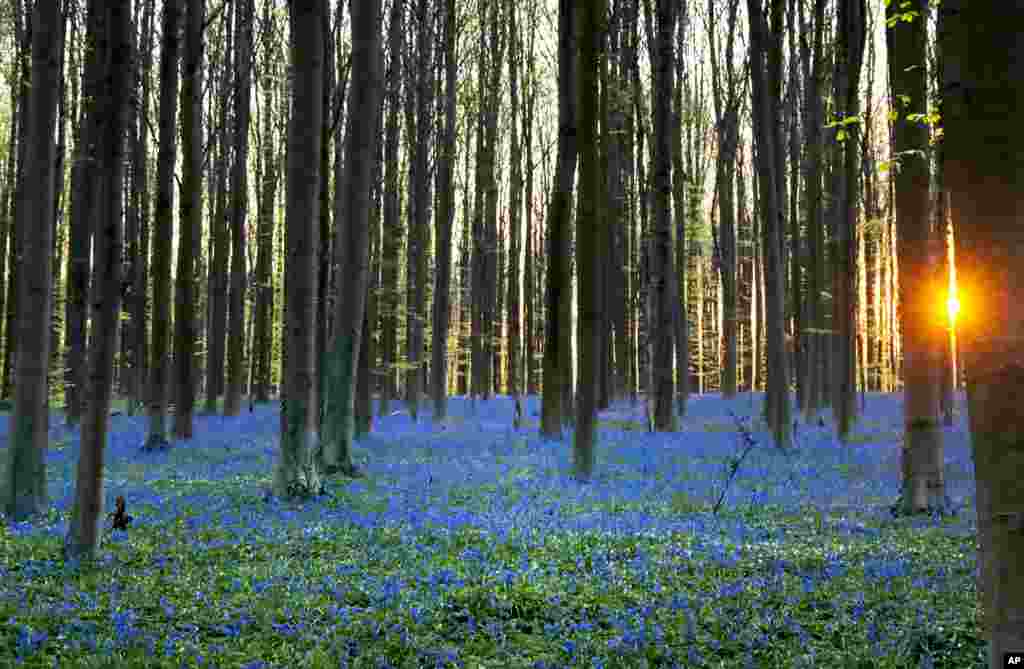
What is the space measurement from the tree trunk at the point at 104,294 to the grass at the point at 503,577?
1.67ft

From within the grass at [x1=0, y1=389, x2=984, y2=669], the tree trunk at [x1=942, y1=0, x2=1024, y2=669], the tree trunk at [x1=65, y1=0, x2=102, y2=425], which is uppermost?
the tree trunk at [x1=65, y1=0, x2=102, y2=425]

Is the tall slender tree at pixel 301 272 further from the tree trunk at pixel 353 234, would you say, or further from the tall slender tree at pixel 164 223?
the tall slender tree at pixel 164 223

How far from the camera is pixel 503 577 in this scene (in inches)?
270

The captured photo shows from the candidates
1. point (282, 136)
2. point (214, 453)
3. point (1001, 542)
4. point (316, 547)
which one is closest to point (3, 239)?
point (282, 136)

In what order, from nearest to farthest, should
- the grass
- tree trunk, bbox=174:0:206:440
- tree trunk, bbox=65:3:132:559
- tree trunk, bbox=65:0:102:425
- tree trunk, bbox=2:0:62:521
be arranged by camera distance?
1. the grass
2. tree trunk, bbox=65:3:132:559
3. tree trunk, bbox=2:0:62:521
4. tree trunk, bbox=65:0:102:425
5. tree trunk, bbox=174:0:206:440

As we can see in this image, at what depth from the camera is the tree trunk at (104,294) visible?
7.55 meters

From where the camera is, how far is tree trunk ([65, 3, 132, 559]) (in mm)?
7555

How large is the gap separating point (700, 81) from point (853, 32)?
84.9 feet

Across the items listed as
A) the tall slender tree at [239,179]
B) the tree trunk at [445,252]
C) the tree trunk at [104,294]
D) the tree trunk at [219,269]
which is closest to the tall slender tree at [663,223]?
the tree trunk at [445,252]

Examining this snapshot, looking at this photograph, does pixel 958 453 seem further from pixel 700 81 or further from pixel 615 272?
pixel 700 81

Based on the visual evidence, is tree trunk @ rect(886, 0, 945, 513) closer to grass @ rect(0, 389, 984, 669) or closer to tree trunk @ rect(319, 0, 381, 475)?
grass @ rect(0, 389, 984, 669)

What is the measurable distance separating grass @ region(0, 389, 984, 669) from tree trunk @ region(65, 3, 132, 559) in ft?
1.67

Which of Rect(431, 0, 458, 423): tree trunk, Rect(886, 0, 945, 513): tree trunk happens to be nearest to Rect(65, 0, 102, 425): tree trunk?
Rect(431, 0, 458, 423): tree trunk

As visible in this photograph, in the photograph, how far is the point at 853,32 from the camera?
17.5 meters
